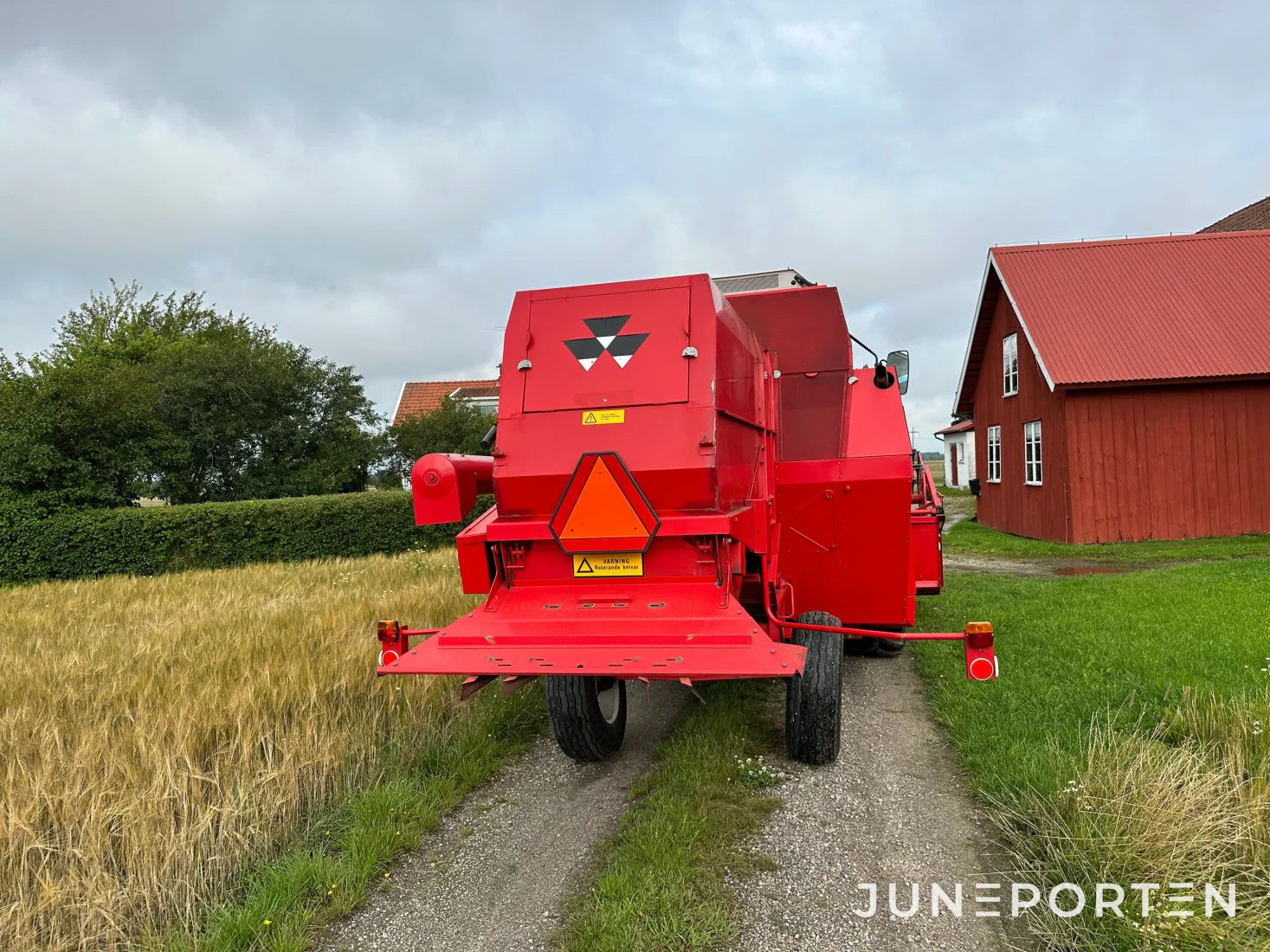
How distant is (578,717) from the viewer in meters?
4.32

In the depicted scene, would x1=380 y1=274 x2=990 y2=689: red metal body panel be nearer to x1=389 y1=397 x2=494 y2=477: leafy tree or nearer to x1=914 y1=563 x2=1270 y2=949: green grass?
x1=914 y1=563 x2=1270 y2=949: green grass

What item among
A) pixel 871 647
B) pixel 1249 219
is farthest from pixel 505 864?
pixel 1249 219

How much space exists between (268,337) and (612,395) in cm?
3329

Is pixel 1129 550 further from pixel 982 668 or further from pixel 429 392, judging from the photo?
pixel 429 392

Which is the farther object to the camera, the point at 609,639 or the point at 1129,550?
the point at 1129,550

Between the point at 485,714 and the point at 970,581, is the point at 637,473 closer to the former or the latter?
the point at 485,714

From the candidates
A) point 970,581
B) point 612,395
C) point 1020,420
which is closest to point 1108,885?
point 612,395

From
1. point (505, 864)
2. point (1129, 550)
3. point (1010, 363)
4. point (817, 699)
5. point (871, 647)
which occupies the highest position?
point (1010, 363)

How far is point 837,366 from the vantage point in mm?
5645

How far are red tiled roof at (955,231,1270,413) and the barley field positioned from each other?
13.0 metres

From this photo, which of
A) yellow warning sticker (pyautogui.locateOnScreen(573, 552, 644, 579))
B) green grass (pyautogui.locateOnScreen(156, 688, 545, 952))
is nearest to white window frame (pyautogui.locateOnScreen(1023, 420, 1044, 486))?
green grass (pyautogui.locateOnScreen(156, 688, 545, 952))

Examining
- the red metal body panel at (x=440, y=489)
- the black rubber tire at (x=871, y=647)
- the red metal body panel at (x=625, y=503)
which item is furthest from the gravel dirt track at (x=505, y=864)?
the black rubber tire at (x=871, y=647)

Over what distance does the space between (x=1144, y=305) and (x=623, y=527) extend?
15595mm

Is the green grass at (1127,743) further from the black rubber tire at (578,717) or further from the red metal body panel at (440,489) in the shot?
the red metal body panel at (440,489)
